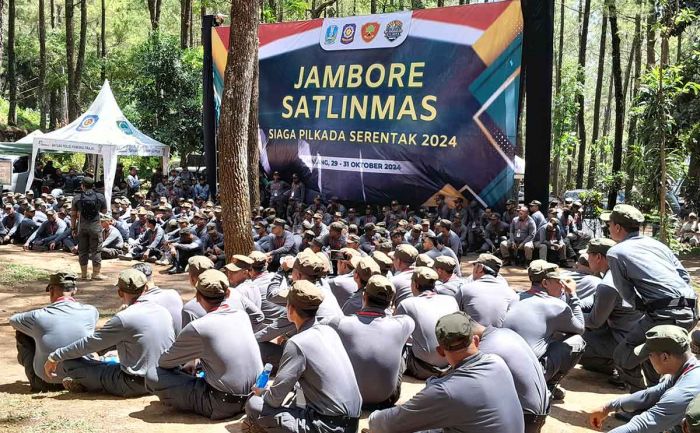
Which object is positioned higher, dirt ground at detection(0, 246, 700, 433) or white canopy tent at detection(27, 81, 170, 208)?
white canopy tent at detection(27, 81, 170, 208)

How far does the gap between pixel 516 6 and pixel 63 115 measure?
25730mm

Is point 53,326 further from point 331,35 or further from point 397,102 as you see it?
point 331,35

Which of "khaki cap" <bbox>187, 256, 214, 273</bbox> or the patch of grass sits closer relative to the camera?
"khaki cap" <bbox>187, 256, 214, 273</bbox>

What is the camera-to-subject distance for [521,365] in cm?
375

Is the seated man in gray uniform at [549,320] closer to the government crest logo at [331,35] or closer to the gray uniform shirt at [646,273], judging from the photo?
the gray uniform shirt at [646,273]

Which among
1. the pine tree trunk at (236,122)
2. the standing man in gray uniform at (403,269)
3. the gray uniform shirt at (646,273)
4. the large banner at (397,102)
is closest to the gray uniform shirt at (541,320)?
the gray uniform shirt at (646,273)

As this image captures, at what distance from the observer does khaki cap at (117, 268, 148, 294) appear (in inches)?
201

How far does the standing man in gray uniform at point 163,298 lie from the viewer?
525 centimetres

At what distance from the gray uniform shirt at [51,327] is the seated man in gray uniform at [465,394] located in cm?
321

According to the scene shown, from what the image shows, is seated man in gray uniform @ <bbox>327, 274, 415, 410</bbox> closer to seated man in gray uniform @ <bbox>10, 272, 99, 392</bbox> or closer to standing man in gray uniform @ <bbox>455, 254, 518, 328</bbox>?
standing man in gray uniform @ <bbox>455, 254, 518, 328</bbox>

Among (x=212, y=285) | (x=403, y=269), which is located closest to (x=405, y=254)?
(x=403, y=269)

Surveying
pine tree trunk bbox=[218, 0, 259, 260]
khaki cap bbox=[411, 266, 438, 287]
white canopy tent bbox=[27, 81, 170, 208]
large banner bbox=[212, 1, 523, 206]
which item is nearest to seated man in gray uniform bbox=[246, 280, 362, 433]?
khaki cap bbox=[411, 266, 438, 287]

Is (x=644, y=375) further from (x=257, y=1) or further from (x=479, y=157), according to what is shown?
(x=479, y=157)

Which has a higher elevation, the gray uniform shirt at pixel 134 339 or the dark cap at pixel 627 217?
the dark cap at pixel 627 217
